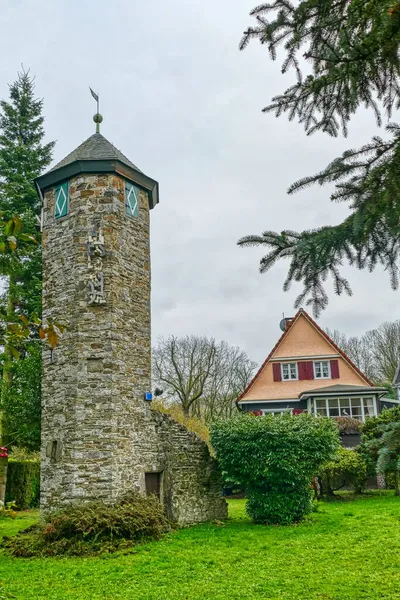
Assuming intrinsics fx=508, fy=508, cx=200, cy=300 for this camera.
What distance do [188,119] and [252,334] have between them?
89.1ft

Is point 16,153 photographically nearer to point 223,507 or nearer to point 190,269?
point 190,269

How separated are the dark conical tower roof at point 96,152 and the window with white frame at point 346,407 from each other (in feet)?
45.6

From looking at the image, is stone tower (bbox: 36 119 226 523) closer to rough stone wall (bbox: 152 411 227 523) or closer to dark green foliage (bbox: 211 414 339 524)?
rough stone wall (bbox: 152 411 227 523)

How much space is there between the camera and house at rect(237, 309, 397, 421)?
74.6ft

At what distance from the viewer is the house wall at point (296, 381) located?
78.5ft

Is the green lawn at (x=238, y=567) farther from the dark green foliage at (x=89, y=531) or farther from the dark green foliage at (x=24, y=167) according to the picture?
the dark green foliage at (x=24, y=167)

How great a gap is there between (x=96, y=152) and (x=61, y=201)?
1.64 meters

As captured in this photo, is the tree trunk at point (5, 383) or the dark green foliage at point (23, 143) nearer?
the tree trunk at point (5, 383)

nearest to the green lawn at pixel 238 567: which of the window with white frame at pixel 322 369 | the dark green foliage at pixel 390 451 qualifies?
the dark green foliage at pixel 390 451

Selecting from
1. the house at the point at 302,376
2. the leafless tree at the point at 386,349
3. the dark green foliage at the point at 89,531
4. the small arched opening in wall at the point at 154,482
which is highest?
the leafless tree at the point at 386,349

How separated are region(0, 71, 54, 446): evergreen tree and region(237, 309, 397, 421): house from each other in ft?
37.1

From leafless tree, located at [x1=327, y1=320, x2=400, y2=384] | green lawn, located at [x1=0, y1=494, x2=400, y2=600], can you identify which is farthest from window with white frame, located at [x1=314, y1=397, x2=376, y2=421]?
green lawn, located at [x1=0, y1=494, x2=400, y2=600]

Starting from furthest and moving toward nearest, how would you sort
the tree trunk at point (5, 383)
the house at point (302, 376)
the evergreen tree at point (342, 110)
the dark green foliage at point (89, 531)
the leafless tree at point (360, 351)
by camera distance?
the leafless tree at point (360, 351), the house at point (302, 376), the tree trunk at point (5, 383), the dark green foliage at point (89, 531), the evergreen tree at point (342, 110)

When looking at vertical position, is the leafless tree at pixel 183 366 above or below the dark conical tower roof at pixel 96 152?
below
